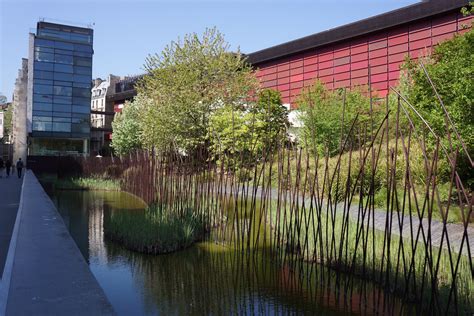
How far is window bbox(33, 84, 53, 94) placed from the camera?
44650mm

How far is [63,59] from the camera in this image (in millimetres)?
Result: 46031

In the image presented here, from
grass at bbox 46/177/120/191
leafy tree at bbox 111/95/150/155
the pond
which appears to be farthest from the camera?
leafy tree at bbox 111/95/150/155

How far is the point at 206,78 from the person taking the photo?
21.5m

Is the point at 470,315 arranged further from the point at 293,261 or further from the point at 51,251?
the point at 51,251

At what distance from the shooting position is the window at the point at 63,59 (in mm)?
45634

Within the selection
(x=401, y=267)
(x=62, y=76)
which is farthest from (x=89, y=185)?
(x=62, y=76)

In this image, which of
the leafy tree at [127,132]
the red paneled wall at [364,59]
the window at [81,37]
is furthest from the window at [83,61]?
the red paneled wall at [364,59]

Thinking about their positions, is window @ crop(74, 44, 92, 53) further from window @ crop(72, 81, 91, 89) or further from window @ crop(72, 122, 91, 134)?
window @ crop(72, 122, 91, 134)

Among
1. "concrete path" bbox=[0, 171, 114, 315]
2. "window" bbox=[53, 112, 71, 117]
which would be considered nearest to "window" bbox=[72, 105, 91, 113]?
"window" bbox=[53, 112, 71, 117]

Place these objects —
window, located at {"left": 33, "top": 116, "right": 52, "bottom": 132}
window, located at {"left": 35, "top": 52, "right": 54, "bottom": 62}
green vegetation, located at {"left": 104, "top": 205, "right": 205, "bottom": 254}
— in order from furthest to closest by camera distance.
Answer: window, located at {"left": 33, "top": 116, "right": 52, "bottom": 132} → window, located at {"left": 35, "top": 52, "right": 54, "bottom": 62} → green vegetation, located at {"left": 104, "top": 205, "right": 205, "bottom": 254}

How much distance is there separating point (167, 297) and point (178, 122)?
16.3m

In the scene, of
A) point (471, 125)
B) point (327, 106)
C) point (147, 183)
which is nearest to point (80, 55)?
point (327, 106)

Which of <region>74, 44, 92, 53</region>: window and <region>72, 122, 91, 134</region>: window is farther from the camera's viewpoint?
<region>72, 122, 91, 134</region>: window

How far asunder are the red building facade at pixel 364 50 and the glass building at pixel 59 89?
24.1 meters
